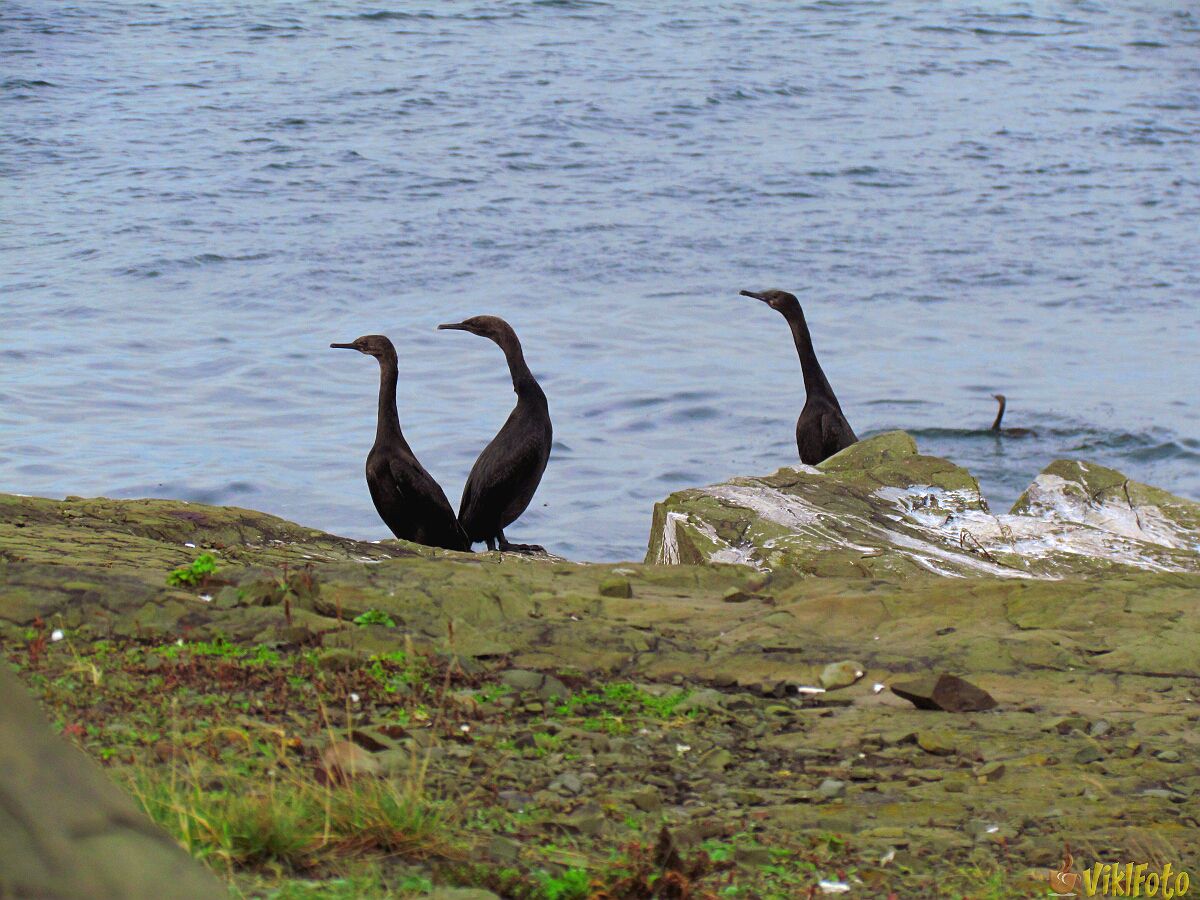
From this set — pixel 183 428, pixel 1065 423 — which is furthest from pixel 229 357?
pixel 1065 423

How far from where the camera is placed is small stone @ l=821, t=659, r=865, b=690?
16.5ft

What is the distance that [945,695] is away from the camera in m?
4.81

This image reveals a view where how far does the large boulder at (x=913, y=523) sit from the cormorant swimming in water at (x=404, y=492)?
172 cm

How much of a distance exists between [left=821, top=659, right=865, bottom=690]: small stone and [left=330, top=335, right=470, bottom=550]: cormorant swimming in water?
457cm

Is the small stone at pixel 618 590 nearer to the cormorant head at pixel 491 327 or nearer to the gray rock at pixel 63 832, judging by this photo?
the gray rock at pixel 63 832

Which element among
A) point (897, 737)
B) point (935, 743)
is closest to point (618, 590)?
point (897, 737)

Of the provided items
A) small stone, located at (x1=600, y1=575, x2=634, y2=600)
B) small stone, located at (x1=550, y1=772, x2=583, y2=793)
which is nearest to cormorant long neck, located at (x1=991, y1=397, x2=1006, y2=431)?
small stone, located at (x1=600, y1=575, x2=634, y2=600)

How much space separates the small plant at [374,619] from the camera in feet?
16.8

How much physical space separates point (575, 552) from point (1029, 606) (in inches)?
236

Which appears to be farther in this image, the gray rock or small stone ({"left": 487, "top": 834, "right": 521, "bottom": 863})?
small stone ({"left": 487, "top": 834, "right": 521, "bottom": 863})

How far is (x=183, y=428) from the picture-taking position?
14.5 metres

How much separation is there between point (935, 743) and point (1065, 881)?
3.08 feet

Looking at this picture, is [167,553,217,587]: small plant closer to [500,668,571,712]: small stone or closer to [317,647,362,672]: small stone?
[317,647,362,672]: small stone

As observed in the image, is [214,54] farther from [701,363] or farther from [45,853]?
[45,853]
